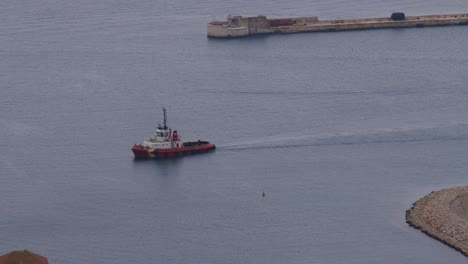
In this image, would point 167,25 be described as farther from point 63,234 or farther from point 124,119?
point 63,234

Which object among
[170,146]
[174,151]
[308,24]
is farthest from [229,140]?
[308,24]

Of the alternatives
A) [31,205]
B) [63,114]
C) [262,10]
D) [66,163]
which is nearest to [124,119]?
[63,114]

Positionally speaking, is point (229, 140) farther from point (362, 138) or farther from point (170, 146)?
point (362, 138)

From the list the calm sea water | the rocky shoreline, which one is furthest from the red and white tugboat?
the rocky shoreline

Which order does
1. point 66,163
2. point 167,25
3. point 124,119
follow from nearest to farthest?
point 66,163 → point 124,119 → point 167,25

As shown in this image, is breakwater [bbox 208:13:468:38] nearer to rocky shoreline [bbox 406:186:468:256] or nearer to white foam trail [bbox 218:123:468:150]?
white foam trail [bbox 218:123:468:150]

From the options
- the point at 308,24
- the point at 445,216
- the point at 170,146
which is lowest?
the point at 445,216
